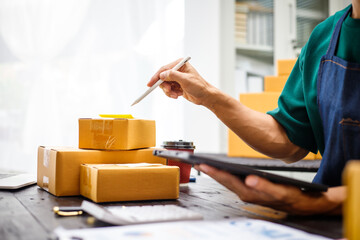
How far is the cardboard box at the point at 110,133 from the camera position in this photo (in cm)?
91

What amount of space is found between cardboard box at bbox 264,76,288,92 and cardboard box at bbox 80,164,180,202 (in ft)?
5.01

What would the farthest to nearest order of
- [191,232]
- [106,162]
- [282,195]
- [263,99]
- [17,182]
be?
[263,99] → [17,182] → [106,162] → [282,195] → [191,232]

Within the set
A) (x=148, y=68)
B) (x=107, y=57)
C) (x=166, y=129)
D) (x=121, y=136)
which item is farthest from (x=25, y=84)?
(x=121, y=136)

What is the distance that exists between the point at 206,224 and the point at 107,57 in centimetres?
233

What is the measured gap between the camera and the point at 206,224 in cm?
55

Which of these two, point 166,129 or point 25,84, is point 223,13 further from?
point 25,84

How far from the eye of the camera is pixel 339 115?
86cm

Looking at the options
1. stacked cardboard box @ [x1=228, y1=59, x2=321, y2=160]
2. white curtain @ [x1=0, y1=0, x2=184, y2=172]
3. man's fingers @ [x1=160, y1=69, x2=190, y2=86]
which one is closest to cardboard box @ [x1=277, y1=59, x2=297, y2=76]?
stacked cardboard box @ [x1=228, y1=59, x2=321, y2=160]

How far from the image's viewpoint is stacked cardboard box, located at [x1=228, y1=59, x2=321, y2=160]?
2137 millimetres

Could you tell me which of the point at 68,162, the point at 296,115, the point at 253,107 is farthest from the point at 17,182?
the point at 253,107

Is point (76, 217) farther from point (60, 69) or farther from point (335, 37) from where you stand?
point (60, 69)

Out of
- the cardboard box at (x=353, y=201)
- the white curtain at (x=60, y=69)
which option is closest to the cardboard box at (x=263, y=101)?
the white curtain at (x=60, y=69)

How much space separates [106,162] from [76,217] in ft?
0.95

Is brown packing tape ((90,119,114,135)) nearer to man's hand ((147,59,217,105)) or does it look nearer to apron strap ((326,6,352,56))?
man's hand ((147,59,217,105))
